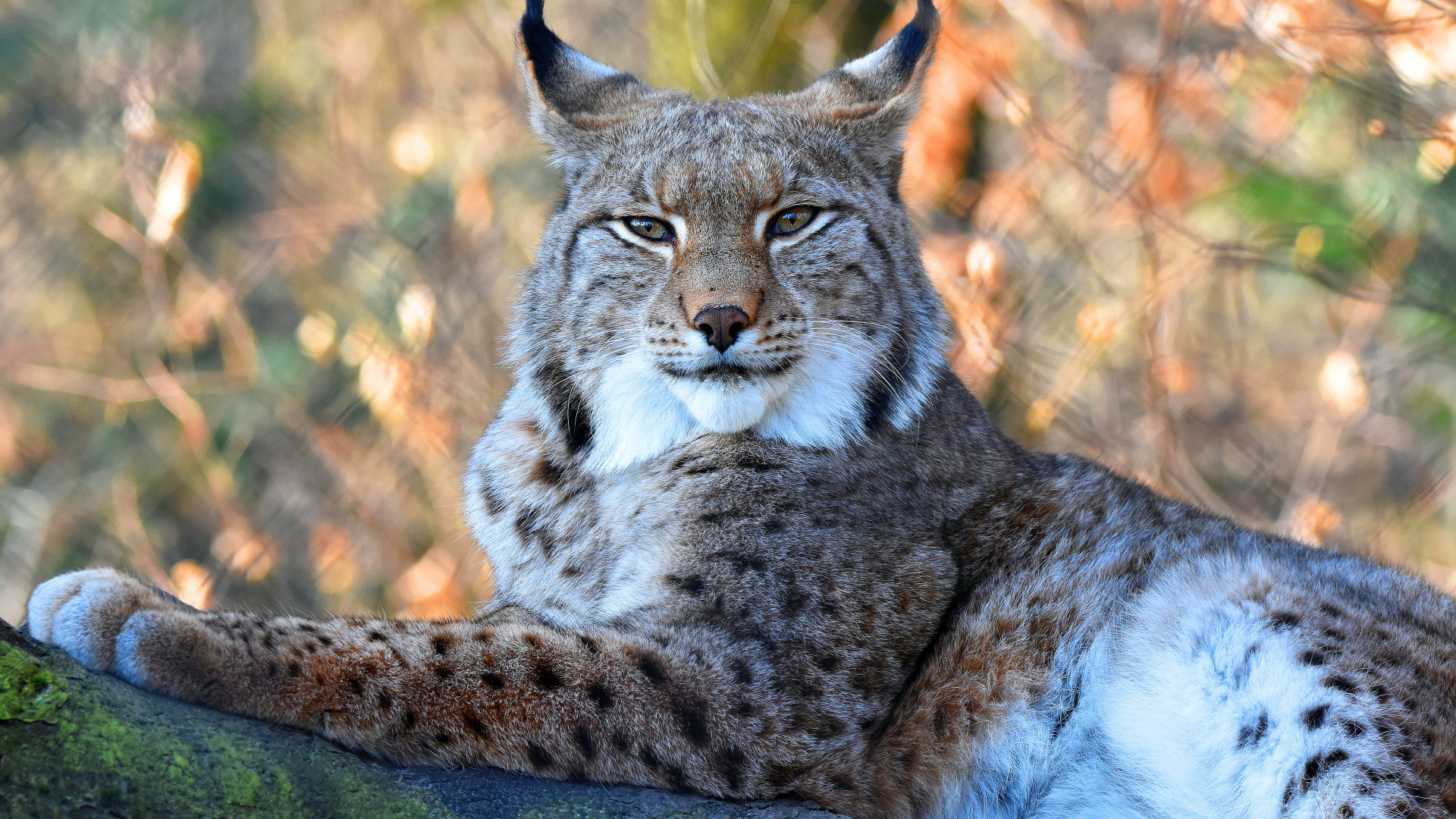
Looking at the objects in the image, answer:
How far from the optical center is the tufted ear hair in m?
4.04

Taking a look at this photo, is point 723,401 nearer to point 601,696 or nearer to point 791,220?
point 791,220

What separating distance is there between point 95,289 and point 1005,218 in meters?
5.96

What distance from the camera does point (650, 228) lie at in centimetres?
379

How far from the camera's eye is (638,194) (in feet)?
12.5

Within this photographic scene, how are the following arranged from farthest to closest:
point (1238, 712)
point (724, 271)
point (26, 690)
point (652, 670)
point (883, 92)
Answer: point (883, 92) → point (724, 271) → point (1238, 712) → point (652, 670) → point (26, 690)

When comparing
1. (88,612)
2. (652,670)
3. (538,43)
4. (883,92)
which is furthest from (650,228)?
(88,612)

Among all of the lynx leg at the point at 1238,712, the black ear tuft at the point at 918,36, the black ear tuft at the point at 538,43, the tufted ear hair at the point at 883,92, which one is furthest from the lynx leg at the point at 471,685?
the black ear tuft at the point at 918,36

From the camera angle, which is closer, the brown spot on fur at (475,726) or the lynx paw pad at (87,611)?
the lynx paw pad at (87,611)

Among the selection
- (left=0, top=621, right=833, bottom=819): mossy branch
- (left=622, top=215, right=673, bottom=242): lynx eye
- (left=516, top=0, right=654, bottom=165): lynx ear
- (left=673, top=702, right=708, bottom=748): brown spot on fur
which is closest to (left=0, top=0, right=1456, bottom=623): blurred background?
(left=516, top=0, right=654, bottom=165): lynx ear

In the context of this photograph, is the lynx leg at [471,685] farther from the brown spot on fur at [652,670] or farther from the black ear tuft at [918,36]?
the black ear tuft at [918,36]

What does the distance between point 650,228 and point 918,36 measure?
121cm

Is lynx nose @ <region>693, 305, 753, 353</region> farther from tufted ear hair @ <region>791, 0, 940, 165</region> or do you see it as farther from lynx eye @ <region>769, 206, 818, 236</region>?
tufted ear hair @ <region>791, 0, 940, 165</region>

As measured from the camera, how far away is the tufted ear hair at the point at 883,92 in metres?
4.04

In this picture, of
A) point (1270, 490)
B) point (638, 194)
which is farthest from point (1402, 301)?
point (638, 194)
